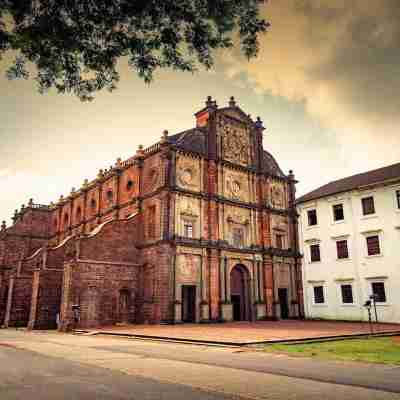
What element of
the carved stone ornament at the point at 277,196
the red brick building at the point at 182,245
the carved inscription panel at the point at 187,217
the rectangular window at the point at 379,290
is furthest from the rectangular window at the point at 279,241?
the carved inscription panel at the point at 187,217

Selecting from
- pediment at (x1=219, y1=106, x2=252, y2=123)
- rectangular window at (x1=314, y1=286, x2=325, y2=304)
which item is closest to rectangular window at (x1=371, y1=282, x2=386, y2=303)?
rectangular window at (x1=314, y1=286, x2=325, y2=304)

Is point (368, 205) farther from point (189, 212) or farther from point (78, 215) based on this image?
point (78, 215)

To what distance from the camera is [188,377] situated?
8.49 meters

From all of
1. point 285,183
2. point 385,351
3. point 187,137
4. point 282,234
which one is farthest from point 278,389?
point 285,183

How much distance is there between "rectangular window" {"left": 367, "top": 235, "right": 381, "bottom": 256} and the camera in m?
31.3

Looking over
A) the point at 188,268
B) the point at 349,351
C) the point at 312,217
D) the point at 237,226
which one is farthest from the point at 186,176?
the point at 349,351

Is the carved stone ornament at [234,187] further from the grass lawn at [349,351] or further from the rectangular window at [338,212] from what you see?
the grass lawn at [349,351]

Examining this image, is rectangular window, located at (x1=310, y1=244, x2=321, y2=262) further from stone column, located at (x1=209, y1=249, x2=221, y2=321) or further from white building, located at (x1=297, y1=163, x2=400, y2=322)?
stone column, located at (x1=209, y1=249, x2=221, y2=321)

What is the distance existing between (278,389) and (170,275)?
74.1 feet

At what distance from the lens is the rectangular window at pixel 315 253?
118 ft

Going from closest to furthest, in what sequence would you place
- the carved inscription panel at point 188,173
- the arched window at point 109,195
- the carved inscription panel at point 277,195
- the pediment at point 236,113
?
the carved inscription panel at point 188,173 < the pediment at point 236,113 < the arched window at point 109,195 < the carved inscription panel at point 277,195

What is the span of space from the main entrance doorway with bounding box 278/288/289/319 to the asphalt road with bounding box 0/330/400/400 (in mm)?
24753

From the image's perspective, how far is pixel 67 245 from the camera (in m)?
34.2

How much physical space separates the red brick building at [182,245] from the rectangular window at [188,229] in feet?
0.30
